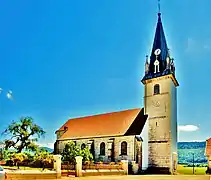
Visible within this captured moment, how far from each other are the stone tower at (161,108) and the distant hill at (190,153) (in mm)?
6979

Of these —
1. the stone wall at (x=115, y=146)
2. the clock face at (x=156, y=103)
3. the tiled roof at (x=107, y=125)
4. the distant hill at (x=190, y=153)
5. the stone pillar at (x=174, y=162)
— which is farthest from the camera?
the distant hill at (x=190, y=153)

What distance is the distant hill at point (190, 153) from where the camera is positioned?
45000 mm

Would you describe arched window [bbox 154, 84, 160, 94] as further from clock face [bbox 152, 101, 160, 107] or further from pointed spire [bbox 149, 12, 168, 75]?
pointed spire [bbox 149, 12, 168, 75]

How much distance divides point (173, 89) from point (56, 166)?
852 inches

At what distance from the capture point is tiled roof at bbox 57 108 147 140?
128 feet

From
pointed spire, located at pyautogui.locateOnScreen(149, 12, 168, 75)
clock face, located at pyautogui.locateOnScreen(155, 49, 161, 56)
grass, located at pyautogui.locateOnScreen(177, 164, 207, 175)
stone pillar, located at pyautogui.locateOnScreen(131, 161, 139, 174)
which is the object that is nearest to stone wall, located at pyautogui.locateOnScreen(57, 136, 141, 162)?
stone pillar, located at pyautogui.locateOnScreen(131, 161, 139, 174)

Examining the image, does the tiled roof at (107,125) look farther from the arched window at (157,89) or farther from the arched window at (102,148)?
the arched window at (157,89)

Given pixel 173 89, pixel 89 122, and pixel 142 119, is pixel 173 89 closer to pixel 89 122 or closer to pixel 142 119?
pixel 142 119

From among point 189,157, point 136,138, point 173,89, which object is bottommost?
point 189,157

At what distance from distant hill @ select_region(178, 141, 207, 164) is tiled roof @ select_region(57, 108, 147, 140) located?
817 centimetres

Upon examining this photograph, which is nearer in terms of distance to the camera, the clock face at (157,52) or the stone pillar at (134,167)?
the stone pillar at (134,167)

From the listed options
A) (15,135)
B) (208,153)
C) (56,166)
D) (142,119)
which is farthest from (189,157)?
(56,166)

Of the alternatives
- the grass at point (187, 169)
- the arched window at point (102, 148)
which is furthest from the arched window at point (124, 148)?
the grass at point (187, 169)

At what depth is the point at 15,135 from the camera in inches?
1471
